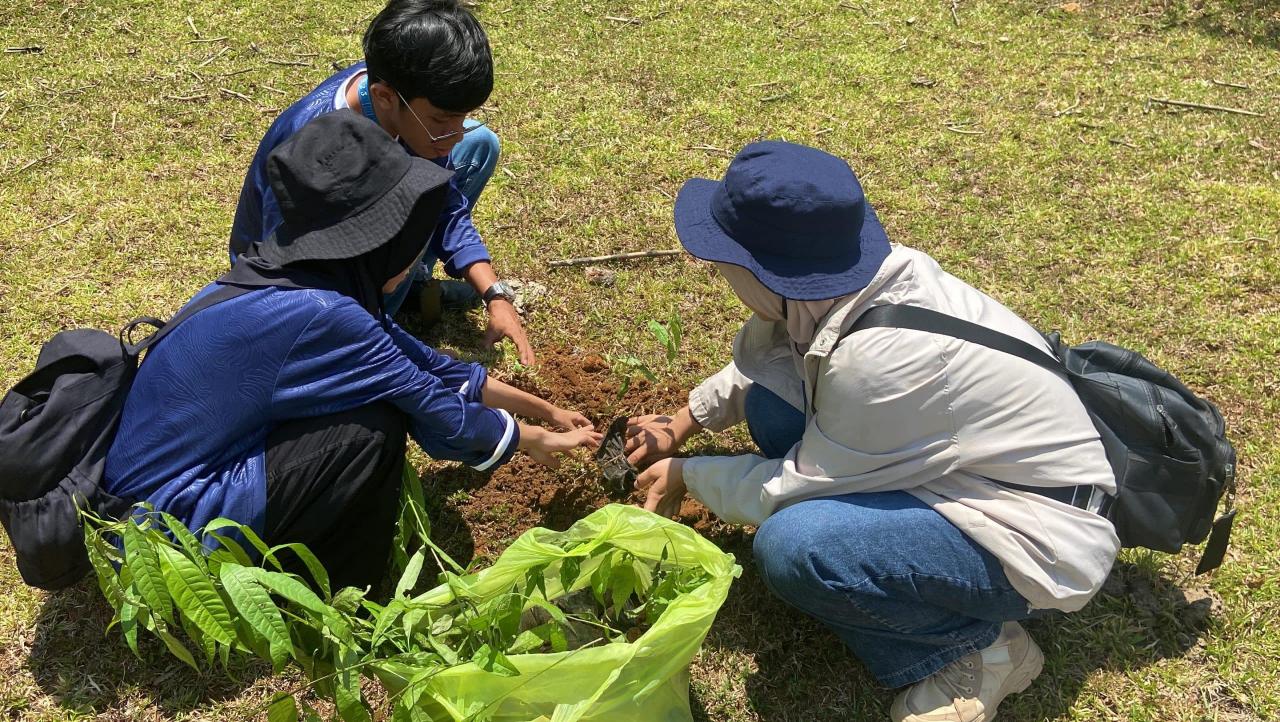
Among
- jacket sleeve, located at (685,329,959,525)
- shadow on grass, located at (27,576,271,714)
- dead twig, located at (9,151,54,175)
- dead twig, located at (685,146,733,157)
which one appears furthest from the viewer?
dead twig, located at (685,146,733,157)

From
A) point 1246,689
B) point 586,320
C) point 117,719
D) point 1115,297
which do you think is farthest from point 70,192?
point 1246,689

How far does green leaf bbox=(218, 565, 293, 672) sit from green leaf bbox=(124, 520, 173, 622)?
149 millimetres

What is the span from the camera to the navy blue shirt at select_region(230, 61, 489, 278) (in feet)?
8.26

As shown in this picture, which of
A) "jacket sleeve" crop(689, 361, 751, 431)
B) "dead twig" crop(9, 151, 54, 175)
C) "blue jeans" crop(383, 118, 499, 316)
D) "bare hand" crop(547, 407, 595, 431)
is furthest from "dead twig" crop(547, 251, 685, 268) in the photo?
"dead twig" crop(9, 151, 54, 175)

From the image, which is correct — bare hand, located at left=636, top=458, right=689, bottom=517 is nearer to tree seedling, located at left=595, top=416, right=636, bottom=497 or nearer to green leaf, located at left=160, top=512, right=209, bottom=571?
tree seedling, located at left=595, top=416, right=636, bottom=497

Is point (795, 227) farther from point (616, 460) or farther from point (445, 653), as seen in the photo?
point (445, 653)

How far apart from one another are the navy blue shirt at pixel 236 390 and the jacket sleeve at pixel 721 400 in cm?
84

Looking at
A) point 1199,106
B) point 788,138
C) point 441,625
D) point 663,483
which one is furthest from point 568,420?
point 1199,106

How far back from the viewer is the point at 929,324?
6.23 ft

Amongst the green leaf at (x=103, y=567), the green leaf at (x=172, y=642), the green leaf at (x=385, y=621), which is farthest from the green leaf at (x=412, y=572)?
the green leaf at (x=103, y=567)

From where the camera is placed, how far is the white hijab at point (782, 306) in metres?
1.99

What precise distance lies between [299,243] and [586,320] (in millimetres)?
1488

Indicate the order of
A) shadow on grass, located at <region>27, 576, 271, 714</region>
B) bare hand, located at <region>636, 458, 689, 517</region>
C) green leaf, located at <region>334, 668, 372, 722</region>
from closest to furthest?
1. green leaf, located at <region>334, 668, 372, 722</region>
2. shadow on grass, located at <region>27, 576, 271, 714</region>
3. bare hand, located at <region>636, 458, 689, 517</region>

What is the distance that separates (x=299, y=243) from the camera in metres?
1.92
